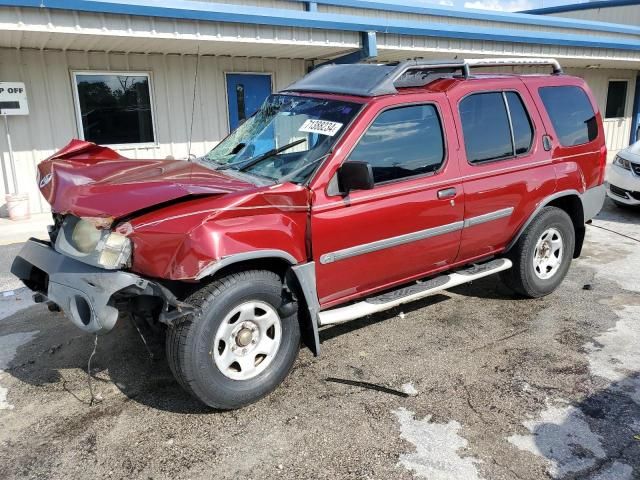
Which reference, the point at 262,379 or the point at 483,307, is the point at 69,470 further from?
the point at 483,307

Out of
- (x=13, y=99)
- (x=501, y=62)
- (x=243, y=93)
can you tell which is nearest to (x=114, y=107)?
(x=13, y=99)

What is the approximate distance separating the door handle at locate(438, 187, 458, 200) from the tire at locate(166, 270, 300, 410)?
146cm

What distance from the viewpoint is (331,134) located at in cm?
363

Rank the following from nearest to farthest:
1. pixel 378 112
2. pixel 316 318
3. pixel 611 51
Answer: pixel 316 318
pixel 378 112
pixel 611 51

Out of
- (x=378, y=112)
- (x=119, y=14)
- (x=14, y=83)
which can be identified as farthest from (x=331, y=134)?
(x=14, y=83)

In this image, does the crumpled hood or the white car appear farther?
the white car

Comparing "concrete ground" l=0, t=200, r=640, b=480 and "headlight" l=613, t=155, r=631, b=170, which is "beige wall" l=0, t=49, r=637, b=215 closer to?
"concrete ground" l=0, t=200, r=640, b=480

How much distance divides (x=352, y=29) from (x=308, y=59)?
1.97 m

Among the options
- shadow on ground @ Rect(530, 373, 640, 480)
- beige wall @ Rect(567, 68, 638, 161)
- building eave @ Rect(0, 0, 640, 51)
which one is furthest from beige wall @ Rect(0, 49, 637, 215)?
beige wall @ Rect(567, 68, 638, 161)

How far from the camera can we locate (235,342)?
127 inches

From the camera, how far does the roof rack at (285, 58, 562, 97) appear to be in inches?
150

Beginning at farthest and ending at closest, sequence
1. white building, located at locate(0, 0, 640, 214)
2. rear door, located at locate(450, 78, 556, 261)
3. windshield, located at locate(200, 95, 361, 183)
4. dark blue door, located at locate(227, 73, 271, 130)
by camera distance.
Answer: dark blue door, located at locate(227, 73, 271, 130) → white building, located at locate(0, 0, 640, 214) → rear door, located at locate(450, 78, 556, 261) → windshield, located at locate(200, 95, 361, 183)

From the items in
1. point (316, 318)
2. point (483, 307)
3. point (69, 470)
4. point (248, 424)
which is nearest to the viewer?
point (69, 470)

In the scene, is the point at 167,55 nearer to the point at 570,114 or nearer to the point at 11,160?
the point at 11,160
